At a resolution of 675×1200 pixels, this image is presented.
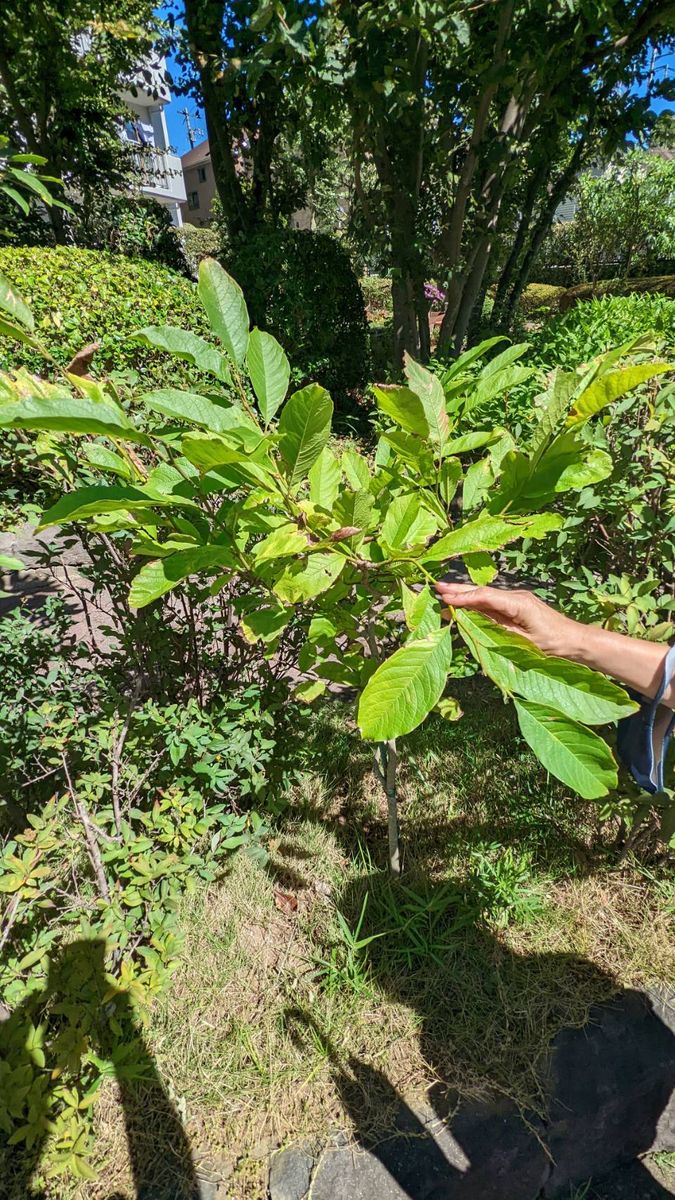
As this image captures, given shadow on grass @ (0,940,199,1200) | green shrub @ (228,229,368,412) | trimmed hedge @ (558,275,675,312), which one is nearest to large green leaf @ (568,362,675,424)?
shadow on grass @ (0,940,199,1200)

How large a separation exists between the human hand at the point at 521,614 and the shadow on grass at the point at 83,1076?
1.28 metres

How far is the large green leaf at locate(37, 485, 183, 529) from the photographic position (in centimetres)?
77

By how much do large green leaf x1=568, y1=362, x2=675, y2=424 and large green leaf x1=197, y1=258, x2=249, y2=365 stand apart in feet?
Answer: 1.64

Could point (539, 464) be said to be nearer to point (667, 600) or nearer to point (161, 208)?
point (667, 600)

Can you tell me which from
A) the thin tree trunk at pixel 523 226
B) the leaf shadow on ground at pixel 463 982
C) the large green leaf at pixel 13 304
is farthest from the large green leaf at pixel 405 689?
the thin tree trunk at pixel 523 226

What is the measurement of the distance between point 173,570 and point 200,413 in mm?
236

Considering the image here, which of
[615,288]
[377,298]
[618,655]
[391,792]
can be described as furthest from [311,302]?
[377,298]

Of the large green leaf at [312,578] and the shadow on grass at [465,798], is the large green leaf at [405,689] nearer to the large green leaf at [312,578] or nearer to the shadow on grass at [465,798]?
the large green leaf at [312,578]

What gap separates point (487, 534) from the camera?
0.89 m

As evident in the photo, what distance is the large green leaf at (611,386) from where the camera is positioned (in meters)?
0.71

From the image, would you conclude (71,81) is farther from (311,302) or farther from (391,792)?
(391,792)

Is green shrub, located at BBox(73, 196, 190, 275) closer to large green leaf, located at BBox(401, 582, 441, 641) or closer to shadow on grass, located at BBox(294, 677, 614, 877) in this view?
shadow on grass, located at BBox(294, 677, 614, 877)

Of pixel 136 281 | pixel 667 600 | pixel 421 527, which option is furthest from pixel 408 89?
pixel 421 527

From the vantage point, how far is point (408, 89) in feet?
15.7
